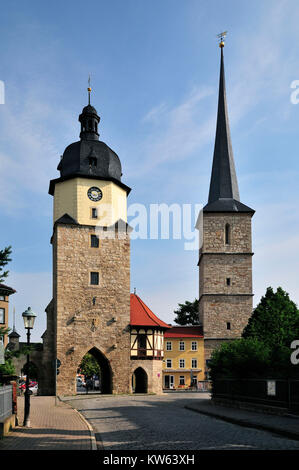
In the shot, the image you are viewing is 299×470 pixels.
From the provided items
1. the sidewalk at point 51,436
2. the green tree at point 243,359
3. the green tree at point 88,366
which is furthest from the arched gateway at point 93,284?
the green tree at point 88,366

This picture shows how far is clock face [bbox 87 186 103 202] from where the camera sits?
42688 millimetres

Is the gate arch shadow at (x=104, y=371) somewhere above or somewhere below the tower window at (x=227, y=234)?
below

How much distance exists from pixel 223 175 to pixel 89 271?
21056 millimetres

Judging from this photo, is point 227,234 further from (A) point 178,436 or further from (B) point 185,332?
(A) point 178,436

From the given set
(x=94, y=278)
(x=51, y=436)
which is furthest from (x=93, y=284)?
(x=51, y=436)

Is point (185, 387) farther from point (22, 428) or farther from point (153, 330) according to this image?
point (22, 428)

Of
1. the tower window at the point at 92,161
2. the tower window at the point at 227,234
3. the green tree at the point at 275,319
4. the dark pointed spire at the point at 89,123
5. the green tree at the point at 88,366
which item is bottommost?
the green tree at the point at 88,366

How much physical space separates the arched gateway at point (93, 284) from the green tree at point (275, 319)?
318 inches

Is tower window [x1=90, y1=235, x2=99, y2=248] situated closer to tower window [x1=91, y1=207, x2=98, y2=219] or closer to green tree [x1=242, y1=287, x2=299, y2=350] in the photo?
tower window [x1=91, y1=207, x2=98, y2=219]

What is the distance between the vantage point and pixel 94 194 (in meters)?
42.8

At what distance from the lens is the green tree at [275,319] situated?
39281 millimetres

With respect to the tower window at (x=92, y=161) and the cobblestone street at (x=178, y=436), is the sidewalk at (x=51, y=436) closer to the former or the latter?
the cobblestone street at (x=178, y=436)

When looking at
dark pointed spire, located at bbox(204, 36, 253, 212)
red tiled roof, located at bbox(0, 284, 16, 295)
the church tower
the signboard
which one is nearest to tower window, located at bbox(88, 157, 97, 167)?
red tiled roof, located at bbox(0, 284, 16, 295)
